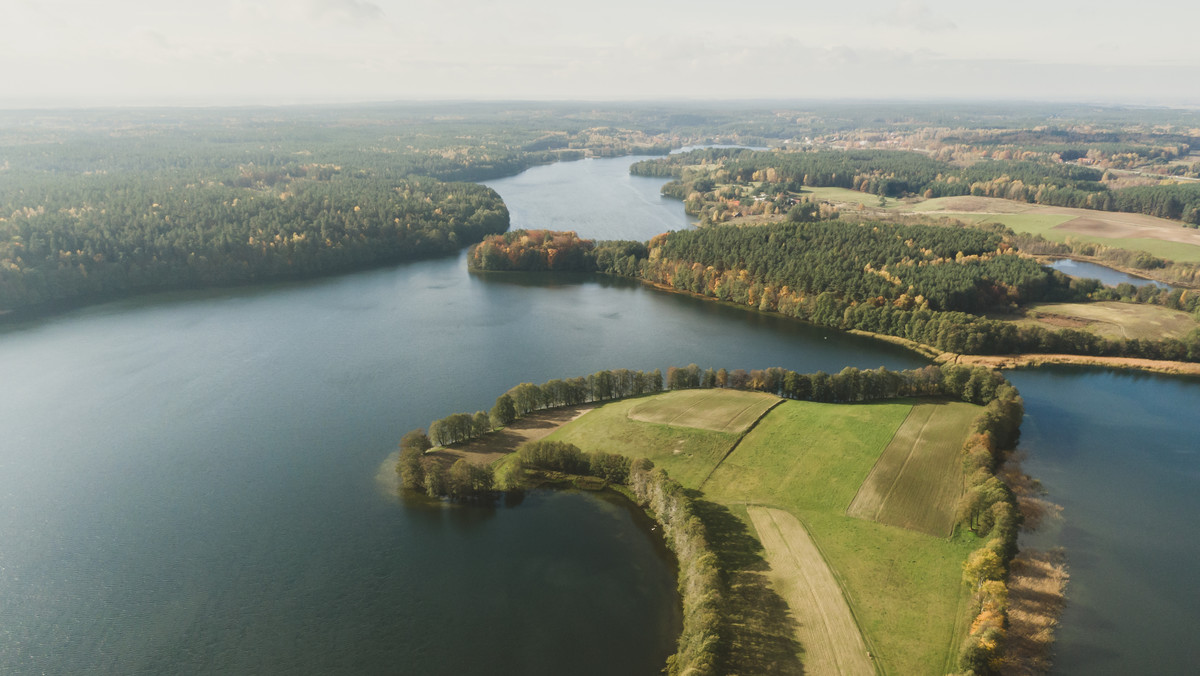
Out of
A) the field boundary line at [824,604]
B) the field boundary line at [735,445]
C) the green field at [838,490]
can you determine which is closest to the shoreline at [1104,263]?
the field boundary line at [735,445]

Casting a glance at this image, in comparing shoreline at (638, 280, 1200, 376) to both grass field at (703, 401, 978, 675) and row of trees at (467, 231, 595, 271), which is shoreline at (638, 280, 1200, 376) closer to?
grass field at (703, 401, 978, 675)

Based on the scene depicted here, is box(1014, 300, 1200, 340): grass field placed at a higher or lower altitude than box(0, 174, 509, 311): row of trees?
lower

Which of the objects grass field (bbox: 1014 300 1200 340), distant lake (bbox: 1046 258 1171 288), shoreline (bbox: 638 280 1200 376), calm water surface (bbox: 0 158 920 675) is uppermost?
distant lake (bbox: 1046 258 1171 288)

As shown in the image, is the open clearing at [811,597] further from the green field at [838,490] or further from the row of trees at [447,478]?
the row of trees at [447,478]

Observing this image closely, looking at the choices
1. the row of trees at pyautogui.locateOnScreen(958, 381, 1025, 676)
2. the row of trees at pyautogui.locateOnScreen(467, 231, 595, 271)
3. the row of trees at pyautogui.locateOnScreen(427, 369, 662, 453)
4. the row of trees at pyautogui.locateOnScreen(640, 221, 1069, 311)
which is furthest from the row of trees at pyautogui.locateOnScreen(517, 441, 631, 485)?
the row of trees at pyautogui.locateOnScreen(467, 231, 595, 271)

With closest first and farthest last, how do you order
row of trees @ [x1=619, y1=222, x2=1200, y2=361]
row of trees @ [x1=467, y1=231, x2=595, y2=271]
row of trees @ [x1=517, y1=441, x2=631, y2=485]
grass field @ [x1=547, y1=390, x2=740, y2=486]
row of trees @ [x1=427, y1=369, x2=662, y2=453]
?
row of trees @ [x1=517, y1=441, x2=631, y2=485]
grass field @ [x1=547, y1=390, x2=740, y2=486]
row of trees @ [x1=427, y1=369, x2=662, y2=453]
row of trees @ [x1=619, y1=222, x2=1200, y2=361]
row of trees @ [x1=467, y1=231, x2=595, y2=271]

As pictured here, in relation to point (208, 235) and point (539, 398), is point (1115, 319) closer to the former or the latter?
point (539, 398)

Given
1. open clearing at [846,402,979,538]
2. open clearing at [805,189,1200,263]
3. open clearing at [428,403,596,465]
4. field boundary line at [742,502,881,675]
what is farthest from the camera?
open clearing at [805,189,1200,263]
